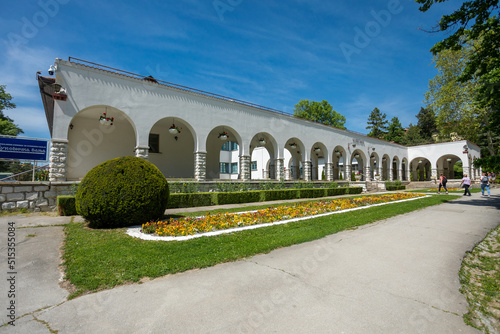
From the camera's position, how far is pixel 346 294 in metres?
2.79

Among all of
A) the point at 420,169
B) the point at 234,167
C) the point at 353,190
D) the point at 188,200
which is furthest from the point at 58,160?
the point at 420,169

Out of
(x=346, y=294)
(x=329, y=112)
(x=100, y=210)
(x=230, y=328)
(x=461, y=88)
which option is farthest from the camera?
(x=329, y=112)

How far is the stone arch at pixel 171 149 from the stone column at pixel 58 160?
18.7ft

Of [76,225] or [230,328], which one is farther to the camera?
[76,225]

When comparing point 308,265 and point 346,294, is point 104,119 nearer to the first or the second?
point 308,265

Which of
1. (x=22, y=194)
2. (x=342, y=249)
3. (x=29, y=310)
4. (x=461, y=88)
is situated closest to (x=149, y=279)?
(x=29, y=310)

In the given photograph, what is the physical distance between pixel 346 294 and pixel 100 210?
6.06 m

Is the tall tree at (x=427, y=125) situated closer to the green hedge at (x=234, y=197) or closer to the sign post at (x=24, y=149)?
the green hedge at (x=234, y=197)

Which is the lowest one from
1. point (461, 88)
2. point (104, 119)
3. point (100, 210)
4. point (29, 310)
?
point (29, 310)

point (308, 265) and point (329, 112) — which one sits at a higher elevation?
point (329, 112)

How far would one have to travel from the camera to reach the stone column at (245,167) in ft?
53.9

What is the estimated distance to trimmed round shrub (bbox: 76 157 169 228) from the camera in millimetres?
6234

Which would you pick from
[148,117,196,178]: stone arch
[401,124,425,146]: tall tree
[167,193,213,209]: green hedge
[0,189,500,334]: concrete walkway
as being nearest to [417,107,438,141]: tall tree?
[401,124,425,146]: tall tree

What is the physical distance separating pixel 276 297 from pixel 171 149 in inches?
639
